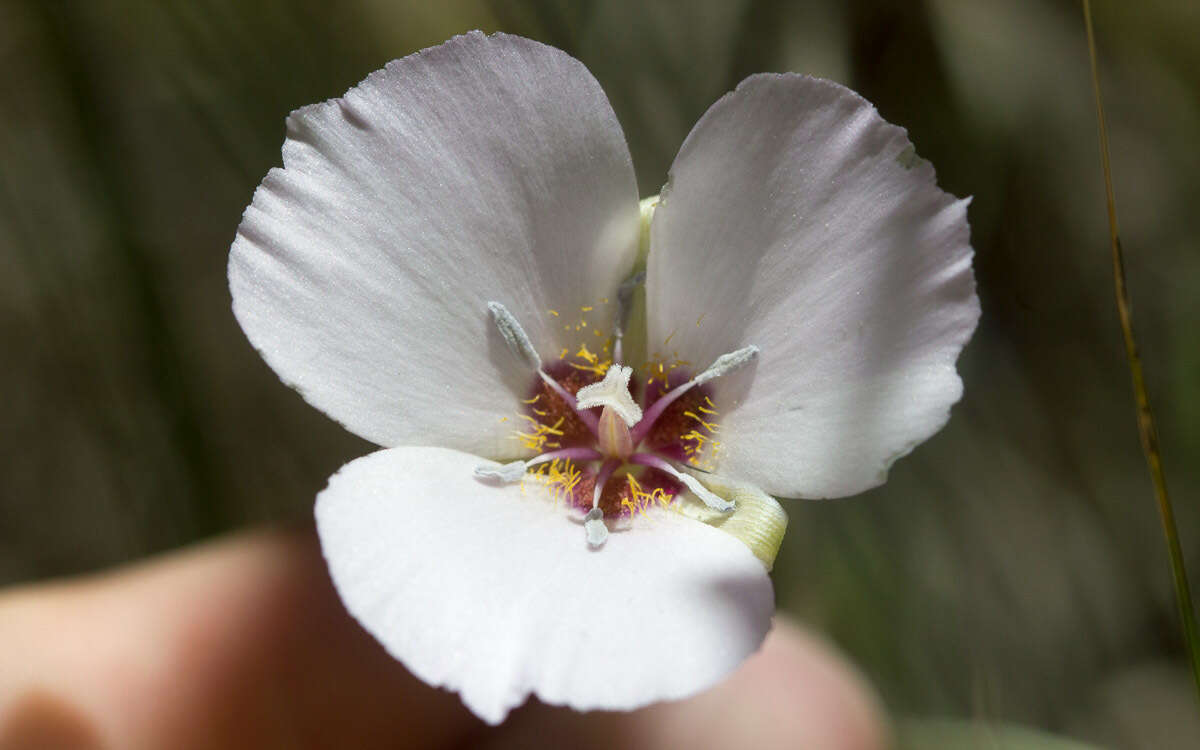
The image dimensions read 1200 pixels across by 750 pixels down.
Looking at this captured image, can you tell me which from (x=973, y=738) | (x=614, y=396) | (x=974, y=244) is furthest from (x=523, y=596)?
(x=974, y=244)

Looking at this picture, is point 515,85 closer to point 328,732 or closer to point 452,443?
point 452,443

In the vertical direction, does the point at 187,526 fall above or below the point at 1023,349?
below

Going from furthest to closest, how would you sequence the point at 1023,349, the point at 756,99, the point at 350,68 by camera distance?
the point at 1023,349
the point at 350,68
the point at 756,99

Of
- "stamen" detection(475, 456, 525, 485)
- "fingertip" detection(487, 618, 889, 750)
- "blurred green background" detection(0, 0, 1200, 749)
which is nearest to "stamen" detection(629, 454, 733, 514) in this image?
"stamen" detection(475, 456, 525, 485)

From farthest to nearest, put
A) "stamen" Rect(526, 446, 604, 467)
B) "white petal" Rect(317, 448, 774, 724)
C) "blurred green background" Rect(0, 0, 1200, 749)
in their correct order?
"blurred green background" Rect(0, 0, 1200, 749) → "stamen" Rect(526, 446, 604, 467) → "white petal" Rect(317, 448, 774, 724)

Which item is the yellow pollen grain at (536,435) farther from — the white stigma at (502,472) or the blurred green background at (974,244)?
the blurred green background at (974,244)

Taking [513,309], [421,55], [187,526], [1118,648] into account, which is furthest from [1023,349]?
[187,526]

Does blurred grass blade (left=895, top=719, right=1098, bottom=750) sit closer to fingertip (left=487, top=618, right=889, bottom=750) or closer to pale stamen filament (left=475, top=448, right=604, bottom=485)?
fingertip (left=487, top=618, right=889, bottom=750)

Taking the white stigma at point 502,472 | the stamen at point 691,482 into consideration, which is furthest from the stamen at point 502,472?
the stamen at point 691,482
